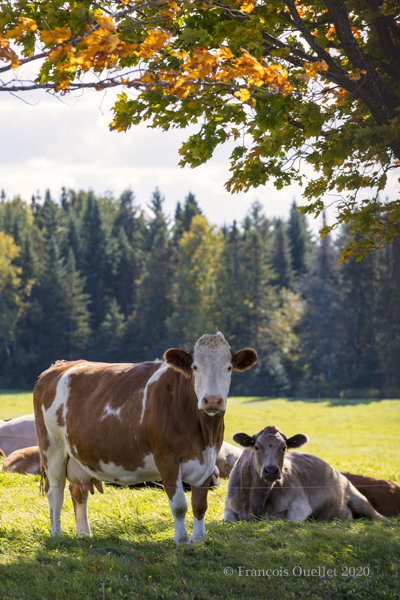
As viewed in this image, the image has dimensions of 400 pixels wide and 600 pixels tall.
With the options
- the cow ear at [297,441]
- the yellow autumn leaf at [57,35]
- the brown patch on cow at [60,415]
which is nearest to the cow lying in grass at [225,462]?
the cow ear at [297,441]

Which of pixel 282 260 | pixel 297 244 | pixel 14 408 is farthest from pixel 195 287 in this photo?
pixel 14 408

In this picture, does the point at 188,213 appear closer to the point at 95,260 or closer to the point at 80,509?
the point at 95,260

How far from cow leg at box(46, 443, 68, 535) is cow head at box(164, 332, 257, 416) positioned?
2069 millimetres

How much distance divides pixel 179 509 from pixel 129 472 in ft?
2.32

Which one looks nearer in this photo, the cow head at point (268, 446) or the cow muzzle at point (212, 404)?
the cow muzzle at point (212, 404)

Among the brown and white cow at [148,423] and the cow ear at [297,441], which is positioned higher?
the brown and white cow at [148,423]

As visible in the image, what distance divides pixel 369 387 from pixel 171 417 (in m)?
51.1

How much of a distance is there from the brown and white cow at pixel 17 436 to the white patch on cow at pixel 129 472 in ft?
21.2

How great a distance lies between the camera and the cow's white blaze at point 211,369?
16.9ft

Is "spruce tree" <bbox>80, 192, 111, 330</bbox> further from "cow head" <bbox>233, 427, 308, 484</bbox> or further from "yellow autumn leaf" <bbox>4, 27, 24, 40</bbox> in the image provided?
"yellow autumn leaf" <bbox>4, 27, 24, 40</bbox>

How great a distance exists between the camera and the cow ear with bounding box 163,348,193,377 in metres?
5.57

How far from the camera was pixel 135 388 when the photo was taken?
602 cm

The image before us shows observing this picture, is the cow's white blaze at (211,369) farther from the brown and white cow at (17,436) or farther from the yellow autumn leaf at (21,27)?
the brown and white cow at (17,436)

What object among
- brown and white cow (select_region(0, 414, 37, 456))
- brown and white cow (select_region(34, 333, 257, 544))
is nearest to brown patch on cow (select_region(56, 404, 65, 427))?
brown and white cow (select_region(34, 333, 257, 544))
